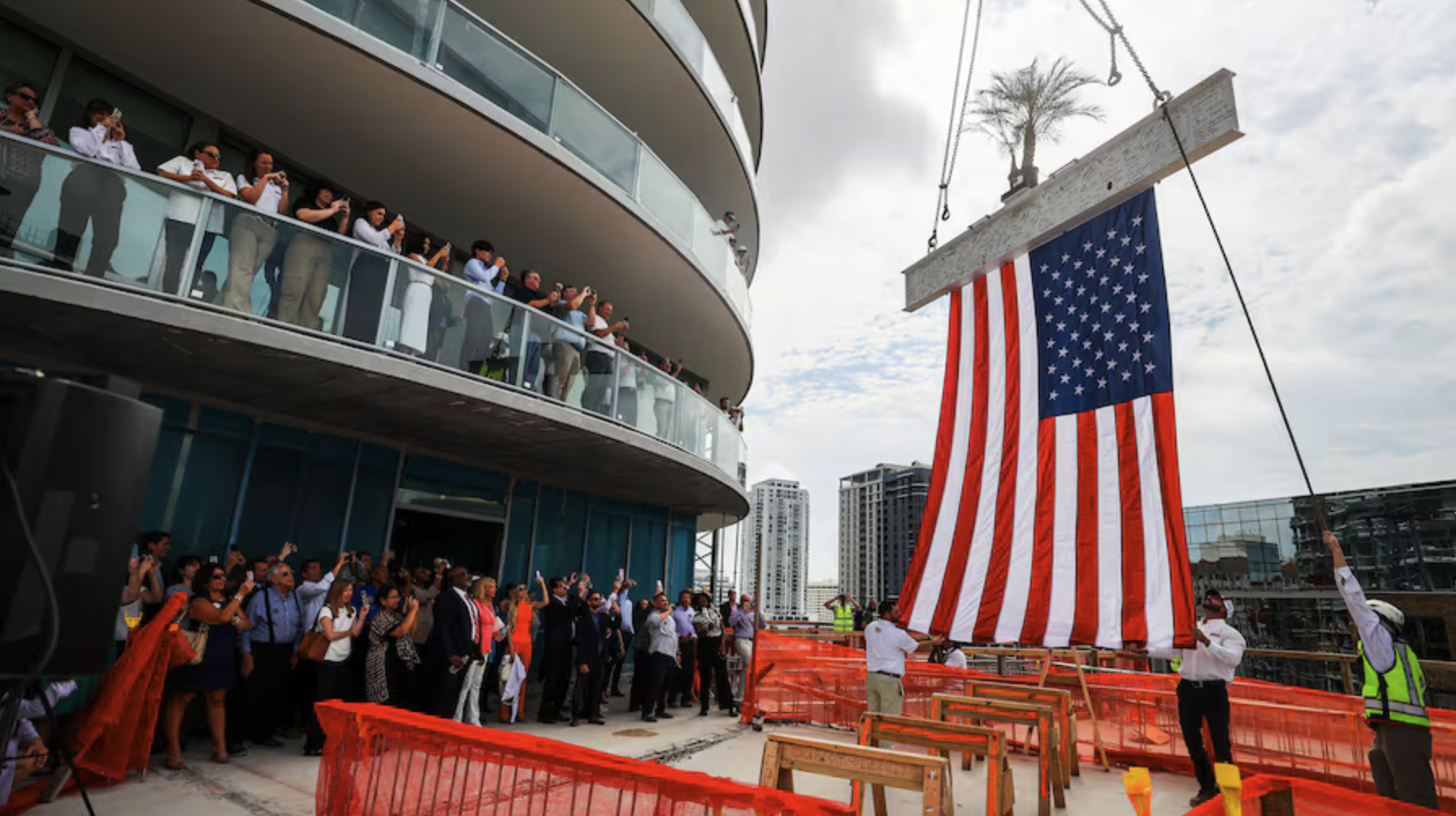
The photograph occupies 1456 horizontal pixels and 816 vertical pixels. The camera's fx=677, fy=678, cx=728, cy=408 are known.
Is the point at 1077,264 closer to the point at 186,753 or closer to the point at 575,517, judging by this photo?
the point at 186,753

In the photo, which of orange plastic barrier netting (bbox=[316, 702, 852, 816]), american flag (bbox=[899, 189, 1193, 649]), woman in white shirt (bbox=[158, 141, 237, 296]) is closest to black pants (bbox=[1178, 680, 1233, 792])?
american flag (bbox=[899, 189, 1193, 649])

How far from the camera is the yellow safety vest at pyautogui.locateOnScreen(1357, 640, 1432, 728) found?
200 inches

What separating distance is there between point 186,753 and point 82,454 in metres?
6.49

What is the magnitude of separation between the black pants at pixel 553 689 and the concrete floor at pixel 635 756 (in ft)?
0.85

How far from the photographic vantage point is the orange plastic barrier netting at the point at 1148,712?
23.6ft

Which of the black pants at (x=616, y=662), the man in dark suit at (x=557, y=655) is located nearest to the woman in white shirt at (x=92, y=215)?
the man in dark suit at (x=557, y=655)

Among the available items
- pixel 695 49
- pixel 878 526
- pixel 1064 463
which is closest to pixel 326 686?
pixel 1064 463

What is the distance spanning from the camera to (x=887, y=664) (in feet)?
25.4

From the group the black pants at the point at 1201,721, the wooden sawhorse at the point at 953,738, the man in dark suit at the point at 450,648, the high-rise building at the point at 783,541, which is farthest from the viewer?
the high-rise building at the point at 783,541

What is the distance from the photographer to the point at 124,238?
20.0 ft

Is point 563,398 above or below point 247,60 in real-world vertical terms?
below

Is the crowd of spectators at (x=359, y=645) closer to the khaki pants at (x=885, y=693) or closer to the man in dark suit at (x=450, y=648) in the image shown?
the man in dark suit at (x=450, y=648)

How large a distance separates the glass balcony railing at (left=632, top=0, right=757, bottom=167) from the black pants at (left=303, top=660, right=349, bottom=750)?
1096 centimetres

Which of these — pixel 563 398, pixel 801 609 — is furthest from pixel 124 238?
pixel 801 609
